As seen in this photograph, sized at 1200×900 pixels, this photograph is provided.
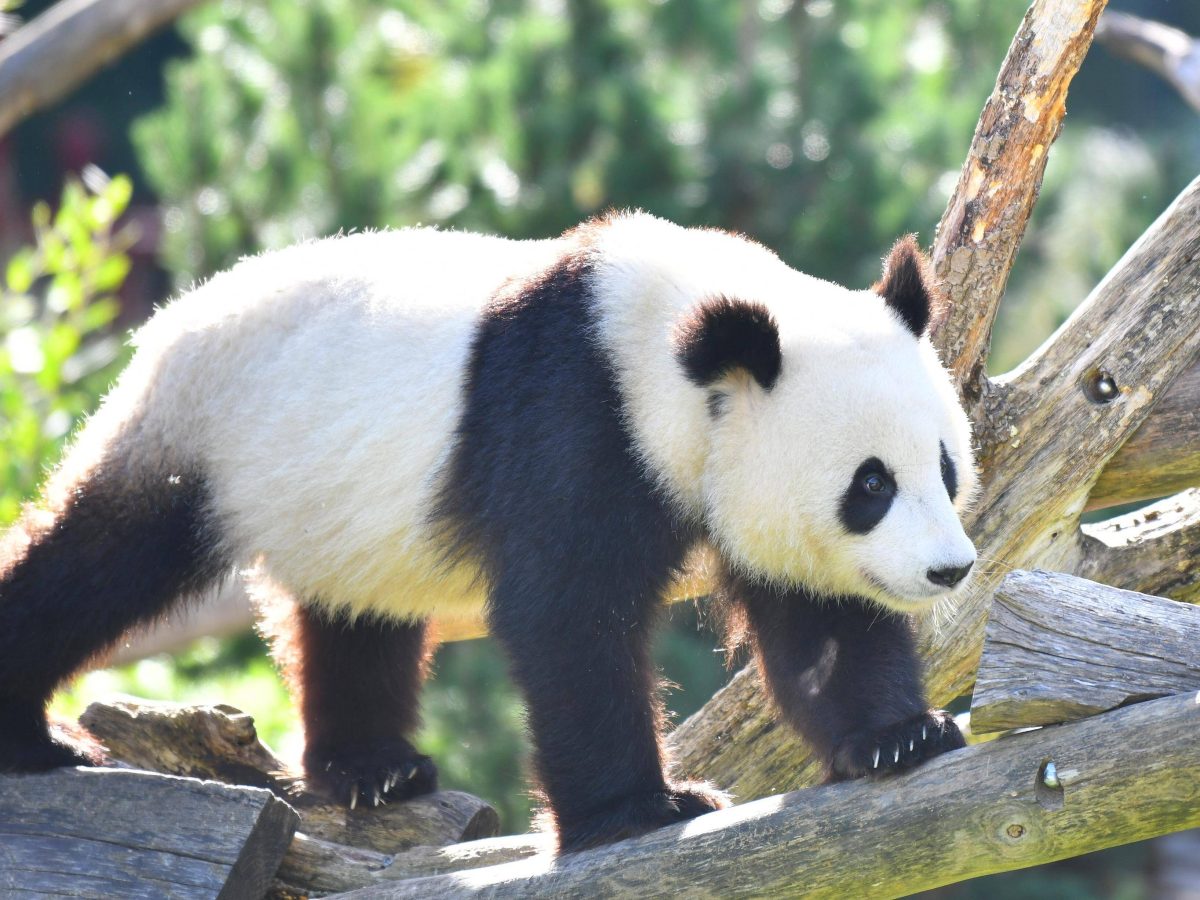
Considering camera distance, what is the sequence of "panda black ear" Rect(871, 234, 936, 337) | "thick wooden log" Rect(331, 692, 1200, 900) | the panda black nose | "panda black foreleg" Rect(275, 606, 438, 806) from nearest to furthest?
"thick wooden log" Rect(331, 692, 1200, 900)
the panda black nose
"panda black ear" Rect(871, 234, 936, 337)
"panda black foreleg" Rect(275, 606, 438, 806)

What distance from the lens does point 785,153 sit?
695cm

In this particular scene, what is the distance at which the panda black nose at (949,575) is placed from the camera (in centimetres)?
282

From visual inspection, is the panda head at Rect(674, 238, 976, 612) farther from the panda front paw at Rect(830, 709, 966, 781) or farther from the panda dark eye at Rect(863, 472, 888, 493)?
the panda front paw at Rect(830, 709, 966, 781)

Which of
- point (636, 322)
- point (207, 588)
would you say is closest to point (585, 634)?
point (636, 322)

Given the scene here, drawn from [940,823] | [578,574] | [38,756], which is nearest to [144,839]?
[38,756]

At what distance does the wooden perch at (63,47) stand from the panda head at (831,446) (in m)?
4.42

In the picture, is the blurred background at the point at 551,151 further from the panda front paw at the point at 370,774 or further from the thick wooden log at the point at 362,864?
the thick wooden log at the point at 362,864

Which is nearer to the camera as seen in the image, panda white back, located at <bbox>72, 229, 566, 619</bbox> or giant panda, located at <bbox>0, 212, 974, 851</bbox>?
giant panda, located at <bbox>0, 212, 974, 851</bbox>

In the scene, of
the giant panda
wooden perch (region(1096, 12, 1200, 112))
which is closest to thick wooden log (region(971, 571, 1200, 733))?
the giant panda

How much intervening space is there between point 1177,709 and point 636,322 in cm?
141

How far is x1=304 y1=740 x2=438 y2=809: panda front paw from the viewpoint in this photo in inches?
145

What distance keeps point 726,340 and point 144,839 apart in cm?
162

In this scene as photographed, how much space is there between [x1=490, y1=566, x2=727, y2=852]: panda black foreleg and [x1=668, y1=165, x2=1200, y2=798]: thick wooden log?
631mm

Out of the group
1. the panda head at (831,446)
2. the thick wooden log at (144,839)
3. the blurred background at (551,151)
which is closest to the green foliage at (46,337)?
the blurred background at (551,151)
